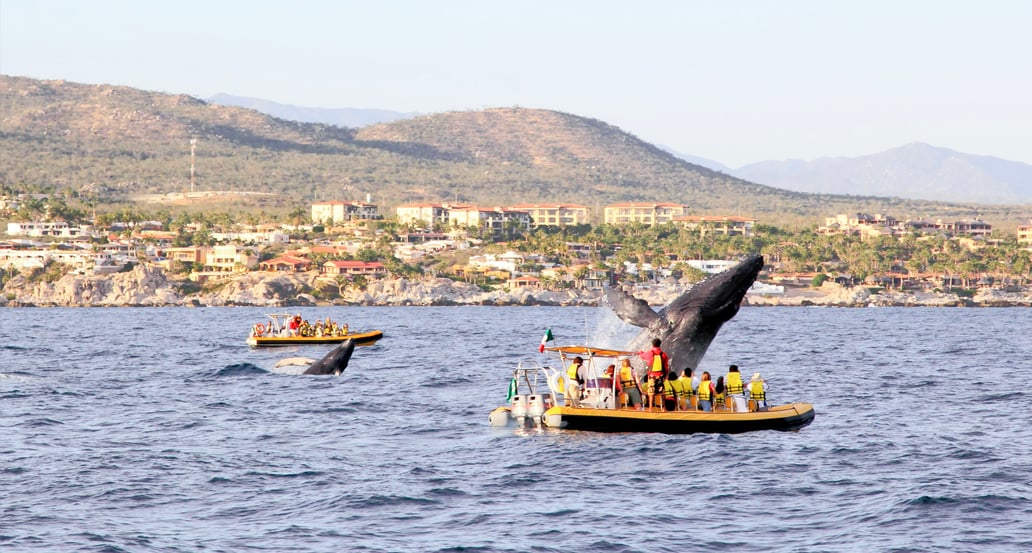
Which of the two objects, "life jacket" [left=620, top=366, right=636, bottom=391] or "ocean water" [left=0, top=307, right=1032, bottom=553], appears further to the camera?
"life jacket" [left=620, top=366, right=636, bottom=391]

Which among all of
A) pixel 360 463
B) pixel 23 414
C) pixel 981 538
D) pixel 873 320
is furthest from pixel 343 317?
pixel 981 538

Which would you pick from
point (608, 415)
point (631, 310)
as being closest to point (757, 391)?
point (608, 415)

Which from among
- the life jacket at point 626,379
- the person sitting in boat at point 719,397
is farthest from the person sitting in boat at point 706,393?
the life jacket at point 626,379

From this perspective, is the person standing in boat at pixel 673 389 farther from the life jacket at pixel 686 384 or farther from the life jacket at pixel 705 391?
the life jacket at pixel 705 391

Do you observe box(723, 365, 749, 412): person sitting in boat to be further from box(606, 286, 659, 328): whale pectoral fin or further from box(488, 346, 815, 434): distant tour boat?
box(606, 286, 659, 328): whale pectoral fin

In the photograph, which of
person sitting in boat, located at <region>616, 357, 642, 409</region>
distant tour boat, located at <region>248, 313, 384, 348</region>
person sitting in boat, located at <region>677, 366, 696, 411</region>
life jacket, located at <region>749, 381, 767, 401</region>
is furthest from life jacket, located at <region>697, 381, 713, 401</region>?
distant tour boat, located at <region>248, 313, 384, 348</region>

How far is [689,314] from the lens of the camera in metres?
41.5

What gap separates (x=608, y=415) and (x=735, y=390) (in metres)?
3.77

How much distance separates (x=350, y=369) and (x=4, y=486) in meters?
35.6

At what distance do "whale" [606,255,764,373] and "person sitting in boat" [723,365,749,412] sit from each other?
438 centimetres

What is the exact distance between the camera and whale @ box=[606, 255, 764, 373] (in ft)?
135

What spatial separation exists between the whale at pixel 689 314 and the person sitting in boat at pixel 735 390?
172 inches

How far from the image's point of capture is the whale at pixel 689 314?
41.1 m

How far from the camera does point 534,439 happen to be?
120ft
